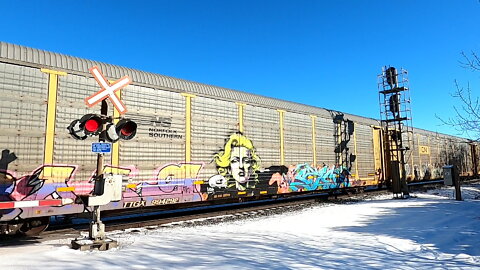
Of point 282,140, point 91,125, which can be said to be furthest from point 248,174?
point 91,125

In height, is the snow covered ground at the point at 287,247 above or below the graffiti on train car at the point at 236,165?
below

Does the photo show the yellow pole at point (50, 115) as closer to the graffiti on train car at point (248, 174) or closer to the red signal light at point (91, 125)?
the red signal light at point (91, 125)

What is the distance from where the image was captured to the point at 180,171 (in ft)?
30.8

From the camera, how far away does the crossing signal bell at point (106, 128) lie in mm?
5980

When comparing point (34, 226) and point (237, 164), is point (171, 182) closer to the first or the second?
point (237, 164)

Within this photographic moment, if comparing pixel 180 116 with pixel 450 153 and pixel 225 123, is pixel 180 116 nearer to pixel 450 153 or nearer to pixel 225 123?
pixel 225 123

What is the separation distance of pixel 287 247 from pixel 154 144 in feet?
15.4

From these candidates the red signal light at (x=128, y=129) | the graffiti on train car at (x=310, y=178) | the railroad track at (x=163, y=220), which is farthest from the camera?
the graffiti on train car at (x=310, y=178)

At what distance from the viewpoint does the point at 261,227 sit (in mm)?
8289

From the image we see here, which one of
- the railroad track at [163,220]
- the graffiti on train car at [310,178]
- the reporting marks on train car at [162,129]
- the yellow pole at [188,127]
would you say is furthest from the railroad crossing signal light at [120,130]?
the graffiti on train car at [310,178]

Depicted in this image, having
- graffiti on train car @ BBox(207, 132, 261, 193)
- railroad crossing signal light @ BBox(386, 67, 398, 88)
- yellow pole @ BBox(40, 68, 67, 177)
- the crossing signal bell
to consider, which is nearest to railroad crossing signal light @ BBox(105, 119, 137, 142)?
the crossing signal bell

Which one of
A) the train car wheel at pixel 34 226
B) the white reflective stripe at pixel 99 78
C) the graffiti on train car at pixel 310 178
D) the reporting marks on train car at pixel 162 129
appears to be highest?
the white reflective stripe at pixel 99 78

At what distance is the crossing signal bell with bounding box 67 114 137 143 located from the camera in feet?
19.6

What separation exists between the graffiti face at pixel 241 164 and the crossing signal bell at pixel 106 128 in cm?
504
